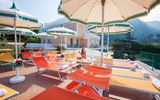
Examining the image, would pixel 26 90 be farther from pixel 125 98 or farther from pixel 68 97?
pixel 125 98

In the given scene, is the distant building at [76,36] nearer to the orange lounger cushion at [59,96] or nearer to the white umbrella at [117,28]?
the white umbrella at [117,28]

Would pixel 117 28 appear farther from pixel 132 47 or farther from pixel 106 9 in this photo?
pixel 132 47

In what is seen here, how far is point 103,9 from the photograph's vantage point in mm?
3375

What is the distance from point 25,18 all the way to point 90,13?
7.84 ft

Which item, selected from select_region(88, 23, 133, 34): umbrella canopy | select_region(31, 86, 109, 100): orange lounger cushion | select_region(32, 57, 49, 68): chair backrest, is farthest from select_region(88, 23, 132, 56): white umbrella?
select_region(31, 86, 109, 100): orange lounger cushion

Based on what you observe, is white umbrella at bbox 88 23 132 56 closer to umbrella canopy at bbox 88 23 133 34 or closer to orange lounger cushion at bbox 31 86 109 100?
umbrella canopy at bbox 88 23 133 34

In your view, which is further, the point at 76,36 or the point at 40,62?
the point at 76,36

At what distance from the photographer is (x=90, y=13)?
13.3 feet

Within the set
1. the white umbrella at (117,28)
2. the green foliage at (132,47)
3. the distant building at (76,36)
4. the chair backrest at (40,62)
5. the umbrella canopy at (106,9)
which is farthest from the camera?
the distant building at (76,36)

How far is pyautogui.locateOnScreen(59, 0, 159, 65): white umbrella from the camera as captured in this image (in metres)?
2.95

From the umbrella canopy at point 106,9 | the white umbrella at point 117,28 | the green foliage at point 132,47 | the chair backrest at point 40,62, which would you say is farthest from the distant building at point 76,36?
the umbrella canopy at point 106,9

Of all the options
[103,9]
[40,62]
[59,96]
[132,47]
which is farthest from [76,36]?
[59,96]

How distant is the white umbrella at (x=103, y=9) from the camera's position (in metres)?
2.95

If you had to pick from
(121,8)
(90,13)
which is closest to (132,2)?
(121,8)
